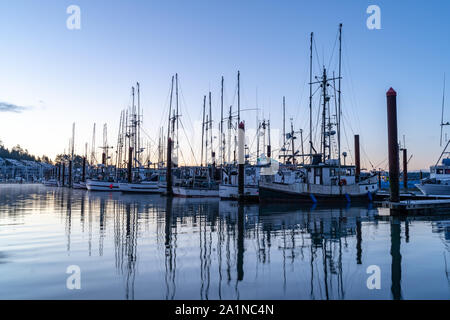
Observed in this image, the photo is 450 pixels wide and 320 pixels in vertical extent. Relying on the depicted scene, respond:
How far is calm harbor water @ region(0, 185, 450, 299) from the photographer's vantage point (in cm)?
727

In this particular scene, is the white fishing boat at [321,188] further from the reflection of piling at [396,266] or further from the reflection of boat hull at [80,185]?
the reflection of boat hull at [80,185]

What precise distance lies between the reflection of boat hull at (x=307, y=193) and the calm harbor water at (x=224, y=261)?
643 inches

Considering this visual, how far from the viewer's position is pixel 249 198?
35.7 metres

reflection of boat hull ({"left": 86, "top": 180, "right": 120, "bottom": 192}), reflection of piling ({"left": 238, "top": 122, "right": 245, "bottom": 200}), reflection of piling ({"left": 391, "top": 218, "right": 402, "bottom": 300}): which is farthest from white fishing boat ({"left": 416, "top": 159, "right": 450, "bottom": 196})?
reflection of boat hull ({"left": 86, "top": 180, "right": 120, "bottom": 192})

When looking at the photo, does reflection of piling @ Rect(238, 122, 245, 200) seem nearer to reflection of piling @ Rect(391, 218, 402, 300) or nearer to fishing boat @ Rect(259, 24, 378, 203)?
fishing boat @ Rect(259, 24, 378, 203)

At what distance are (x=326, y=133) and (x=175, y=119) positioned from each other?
2421 centimetres

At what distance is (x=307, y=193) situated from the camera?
33.1 m

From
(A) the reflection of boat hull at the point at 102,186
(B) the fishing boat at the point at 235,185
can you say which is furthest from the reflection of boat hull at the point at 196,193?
(A) the reflection of boat hull at the point at 102,186

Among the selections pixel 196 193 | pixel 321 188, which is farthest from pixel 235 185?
pixel 321 188

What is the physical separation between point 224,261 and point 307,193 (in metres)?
24.6

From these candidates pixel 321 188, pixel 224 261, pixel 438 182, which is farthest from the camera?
pixel 438 182

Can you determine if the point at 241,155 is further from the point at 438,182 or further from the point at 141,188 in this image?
the point at 141,188

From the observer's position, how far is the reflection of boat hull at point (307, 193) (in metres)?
33.1
